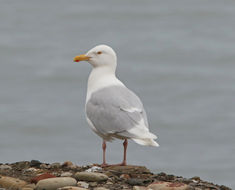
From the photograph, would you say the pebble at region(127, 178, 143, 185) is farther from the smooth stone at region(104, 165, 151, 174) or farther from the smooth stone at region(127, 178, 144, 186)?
the smooth stone at region(104, 165, 151, 174)

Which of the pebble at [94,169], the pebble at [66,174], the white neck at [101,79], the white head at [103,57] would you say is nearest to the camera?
the pebble at [66,174]

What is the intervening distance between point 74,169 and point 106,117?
749 mm

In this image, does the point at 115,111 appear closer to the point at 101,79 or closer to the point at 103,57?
the point at 101,79

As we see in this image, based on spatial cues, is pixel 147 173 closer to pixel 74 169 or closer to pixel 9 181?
pixel 74 169

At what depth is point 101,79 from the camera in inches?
383

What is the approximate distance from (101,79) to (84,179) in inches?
79.4

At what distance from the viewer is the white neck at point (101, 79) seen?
31.5ft

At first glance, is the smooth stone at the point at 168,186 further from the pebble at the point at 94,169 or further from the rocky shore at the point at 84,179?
the pebble at the point at 94,169

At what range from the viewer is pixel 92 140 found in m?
19.4

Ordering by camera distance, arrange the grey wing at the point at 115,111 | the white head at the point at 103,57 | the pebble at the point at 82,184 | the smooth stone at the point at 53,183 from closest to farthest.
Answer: the smooth stone at the point at 53,183 → the pebble at the point at 82,184 → the grey wing at the point at 115,111 → the white head at the point at 103,57

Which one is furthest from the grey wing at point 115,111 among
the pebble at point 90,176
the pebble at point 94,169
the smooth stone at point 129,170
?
the pebble at point 90,176

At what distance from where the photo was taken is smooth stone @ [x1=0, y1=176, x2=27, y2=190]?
7551 millimetres

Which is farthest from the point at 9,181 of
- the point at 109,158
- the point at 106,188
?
the point at 109,158

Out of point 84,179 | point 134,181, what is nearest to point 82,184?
point 84,179
